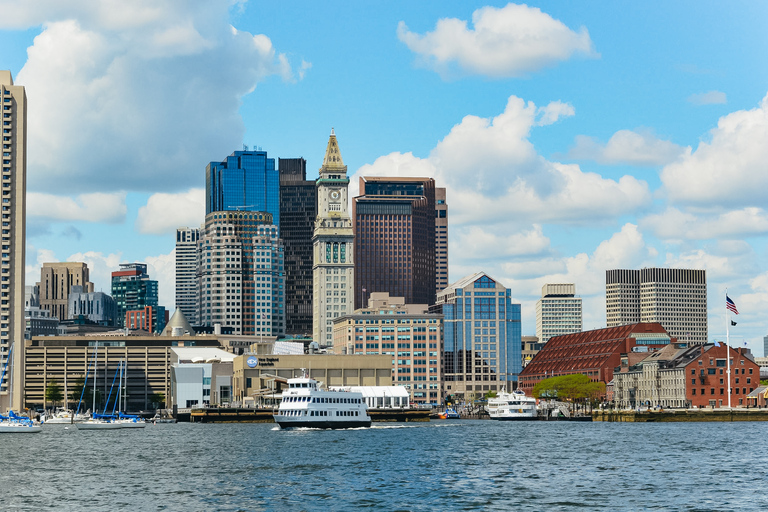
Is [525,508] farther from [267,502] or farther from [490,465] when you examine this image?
[490,465]

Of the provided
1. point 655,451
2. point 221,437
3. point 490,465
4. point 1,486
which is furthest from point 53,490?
point 221,437

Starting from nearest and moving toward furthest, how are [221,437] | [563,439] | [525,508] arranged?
[525,508] → [563,439] → [221,437]

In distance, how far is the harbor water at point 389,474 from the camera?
8912cm

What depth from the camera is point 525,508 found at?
8544 centimetres

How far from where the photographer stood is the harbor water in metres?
89.1

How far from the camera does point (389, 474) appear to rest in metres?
112

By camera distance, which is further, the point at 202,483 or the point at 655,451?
the point at 655,451

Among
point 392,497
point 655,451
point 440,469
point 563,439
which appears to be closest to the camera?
point 392,497

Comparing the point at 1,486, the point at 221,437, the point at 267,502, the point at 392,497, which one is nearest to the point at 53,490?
the point at 1,486

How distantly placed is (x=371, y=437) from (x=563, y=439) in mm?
30263

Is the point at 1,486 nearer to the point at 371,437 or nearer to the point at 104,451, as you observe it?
the point at 104,451

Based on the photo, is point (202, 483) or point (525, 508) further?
point (202, 483)

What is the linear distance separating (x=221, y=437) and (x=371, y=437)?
26.1 m

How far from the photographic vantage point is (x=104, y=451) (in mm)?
151875
